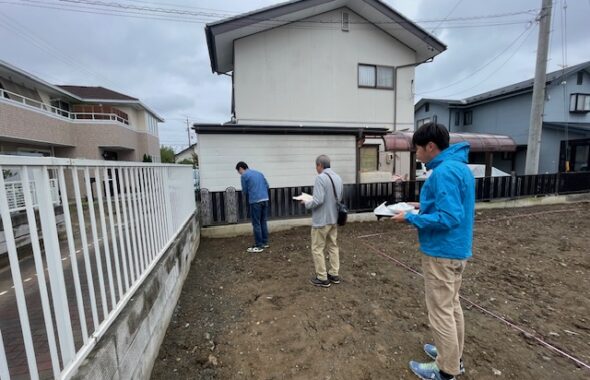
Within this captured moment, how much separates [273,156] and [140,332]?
18.8 ft

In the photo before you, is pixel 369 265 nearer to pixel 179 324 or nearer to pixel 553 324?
pixel 553 324

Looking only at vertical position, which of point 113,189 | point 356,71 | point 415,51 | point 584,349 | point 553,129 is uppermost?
point 415,51

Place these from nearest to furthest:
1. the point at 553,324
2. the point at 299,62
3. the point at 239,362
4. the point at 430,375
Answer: the point at 430,375 → the point at 239,362 → the point at 553,324 → the point at 299,62

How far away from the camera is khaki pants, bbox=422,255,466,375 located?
6.25ft

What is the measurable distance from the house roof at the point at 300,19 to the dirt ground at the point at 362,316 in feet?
24.2

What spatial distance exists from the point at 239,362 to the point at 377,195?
19.3 ft

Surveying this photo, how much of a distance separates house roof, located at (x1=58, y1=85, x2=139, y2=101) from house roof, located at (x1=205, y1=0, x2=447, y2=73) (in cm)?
1070

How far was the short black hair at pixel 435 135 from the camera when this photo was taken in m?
1.92

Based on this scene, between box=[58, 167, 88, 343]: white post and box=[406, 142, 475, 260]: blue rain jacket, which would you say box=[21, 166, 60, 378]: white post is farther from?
box=[406, 142, 475, 260]: blue rain jacket

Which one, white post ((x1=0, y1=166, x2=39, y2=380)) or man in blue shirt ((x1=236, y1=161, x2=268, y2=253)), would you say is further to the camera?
man in blue shirt ((x1=236, y1=161, x2=268, y2=253))

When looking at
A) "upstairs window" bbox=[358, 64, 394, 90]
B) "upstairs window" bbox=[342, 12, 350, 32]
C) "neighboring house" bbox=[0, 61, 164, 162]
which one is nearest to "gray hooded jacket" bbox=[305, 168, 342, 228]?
"upstairs window" bbox=[358, 64, 394, 90]

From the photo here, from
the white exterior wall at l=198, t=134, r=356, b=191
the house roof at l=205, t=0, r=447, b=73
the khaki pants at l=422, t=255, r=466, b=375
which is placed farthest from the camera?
the house roof at l=205, t=0, r=447, b=73

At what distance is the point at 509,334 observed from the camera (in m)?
2.56

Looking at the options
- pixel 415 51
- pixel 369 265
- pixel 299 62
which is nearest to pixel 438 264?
pixel 369 265
